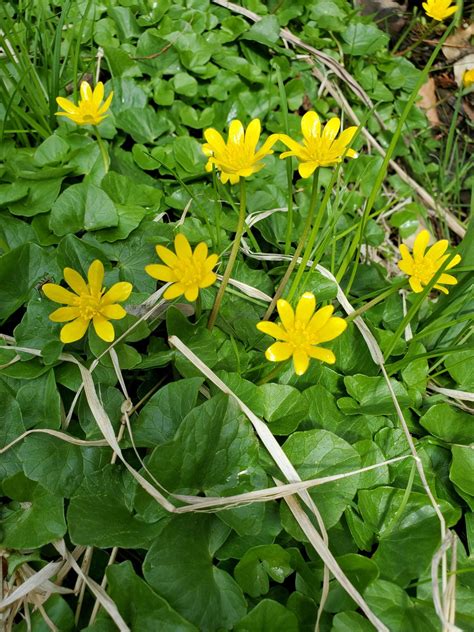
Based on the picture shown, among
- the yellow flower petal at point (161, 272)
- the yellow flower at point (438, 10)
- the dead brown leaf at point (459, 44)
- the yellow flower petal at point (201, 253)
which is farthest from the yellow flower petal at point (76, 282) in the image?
the dead brown leaf at point (459, 44)

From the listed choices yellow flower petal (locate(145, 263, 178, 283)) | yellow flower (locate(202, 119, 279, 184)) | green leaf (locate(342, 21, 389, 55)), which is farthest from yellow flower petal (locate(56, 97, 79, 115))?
green leaf (locate(342, 21, 389, 55))

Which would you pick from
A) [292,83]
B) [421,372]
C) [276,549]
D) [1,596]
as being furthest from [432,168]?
[1,596]

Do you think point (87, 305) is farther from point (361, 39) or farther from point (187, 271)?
point (361, 39)

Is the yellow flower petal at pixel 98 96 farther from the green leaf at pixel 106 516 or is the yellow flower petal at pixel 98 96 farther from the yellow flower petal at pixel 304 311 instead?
the green leaf at pixel 106 516

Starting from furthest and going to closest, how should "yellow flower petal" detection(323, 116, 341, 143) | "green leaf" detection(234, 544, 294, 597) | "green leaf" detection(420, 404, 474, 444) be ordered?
"green leaf" detection(420, 404, 474, 444), "yellow flower petal" detection(323, 116, 341, 143), "green leaf" detection(234, 544, 294, 597)

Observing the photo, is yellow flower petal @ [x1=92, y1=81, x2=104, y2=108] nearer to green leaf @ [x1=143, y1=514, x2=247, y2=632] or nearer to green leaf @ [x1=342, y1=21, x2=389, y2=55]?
green leaf @ [x1=143, y1=514, x2=247, y2=632]

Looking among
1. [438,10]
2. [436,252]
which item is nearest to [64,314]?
[436,252]

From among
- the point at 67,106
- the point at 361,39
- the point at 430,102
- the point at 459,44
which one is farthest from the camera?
the point at 459,44
